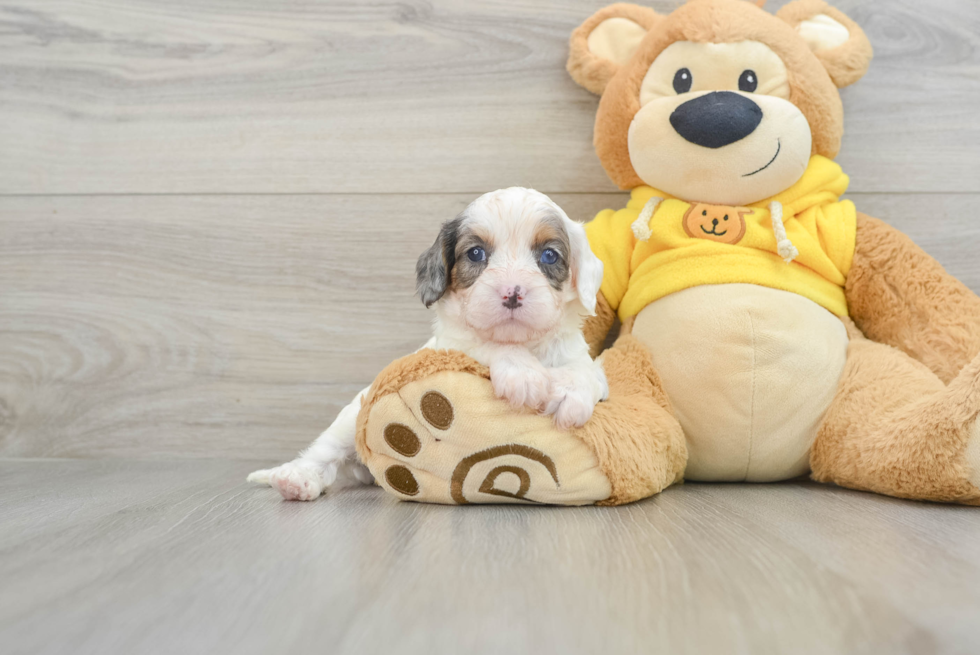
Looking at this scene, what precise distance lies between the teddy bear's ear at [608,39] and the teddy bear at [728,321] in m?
0.01

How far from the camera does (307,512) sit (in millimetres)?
1091

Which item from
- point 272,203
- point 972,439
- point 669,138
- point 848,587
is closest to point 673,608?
point 848,587

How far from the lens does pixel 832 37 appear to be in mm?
1420

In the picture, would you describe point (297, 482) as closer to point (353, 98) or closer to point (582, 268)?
point (582, 268)

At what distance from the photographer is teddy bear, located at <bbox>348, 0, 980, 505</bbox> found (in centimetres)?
104

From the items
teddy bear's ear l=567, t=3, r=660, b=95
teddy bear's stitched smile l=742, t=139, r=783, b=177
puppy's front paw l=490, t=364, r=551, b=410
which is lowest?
puppy's front paw l=490, t=364, r=551, b=410

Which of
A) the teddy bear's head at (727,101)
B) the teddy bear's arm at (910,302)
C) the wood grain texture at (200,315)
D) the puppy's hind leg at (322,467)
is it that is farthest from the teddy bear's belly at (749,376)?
the puppy's hind leg at (322,467)

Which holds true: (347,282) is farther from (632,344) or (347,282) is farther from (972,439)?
(972,439)

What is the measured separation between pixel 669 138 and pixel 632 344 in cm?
39

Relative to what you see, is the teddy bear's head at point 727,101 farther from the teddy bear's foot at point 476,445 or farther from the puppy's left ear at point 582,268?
the teddy bear's foot at point 476,445

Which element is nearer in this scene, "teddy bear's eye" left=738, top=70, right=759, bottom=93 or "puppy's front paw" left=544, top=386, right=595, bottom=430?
"puppy's front paw" left=544, top=386, right=595, bottom=430

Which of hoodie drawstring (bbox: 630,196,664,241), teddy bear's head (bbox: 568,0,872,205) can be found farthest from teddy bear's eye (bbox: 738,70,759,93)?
hoodie drawstring (bbox: 630,196,664,241)

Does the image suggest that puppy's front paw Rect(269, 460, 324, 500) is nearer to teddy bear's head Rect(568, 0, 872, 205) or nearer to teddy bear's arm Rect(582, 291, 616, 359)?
teddy bear's arm Rect(582, 291, 616, 359)

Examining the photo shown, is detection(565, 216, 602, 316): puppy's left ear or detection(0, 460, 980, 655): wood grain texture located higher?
detection(565, 216, 602, 316): puppy's left ear
